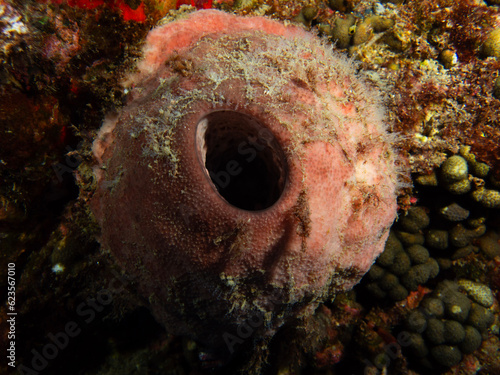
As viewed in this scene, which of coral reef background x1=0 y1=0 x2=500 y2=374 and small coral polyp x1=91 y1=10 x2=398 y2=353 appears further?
coral reef background x1=0 y1=0 x2=500 y2=374

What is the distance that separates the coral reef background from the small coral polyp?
41cm

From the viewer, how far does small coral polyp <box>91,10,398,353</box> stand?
1819 millimetres

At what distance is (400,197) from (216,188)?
255 centimetres

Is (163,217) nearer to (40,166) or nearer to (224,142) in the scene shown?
(224,142)

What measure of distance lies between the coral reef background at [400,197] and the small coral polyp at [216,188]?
41cm

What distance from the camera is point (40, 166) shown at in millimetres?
2445

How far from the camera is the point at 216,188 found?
80.7 inches

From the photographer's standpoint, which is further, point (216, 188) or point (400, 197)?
point (400, 197)

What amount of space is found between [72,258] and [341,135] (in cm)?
284

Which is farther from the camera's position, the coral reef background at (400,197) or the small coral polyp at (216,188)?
the coral reef background at (400,197)

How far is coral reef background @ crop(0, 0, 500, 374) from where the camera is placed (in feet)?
7.54

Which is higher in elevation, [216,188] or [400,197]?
[216,188]

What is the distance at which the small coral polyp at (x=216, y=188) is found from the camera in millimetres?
1819

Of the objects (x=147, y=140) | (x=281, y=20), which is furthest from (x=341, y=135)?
(x=281, y=20)
